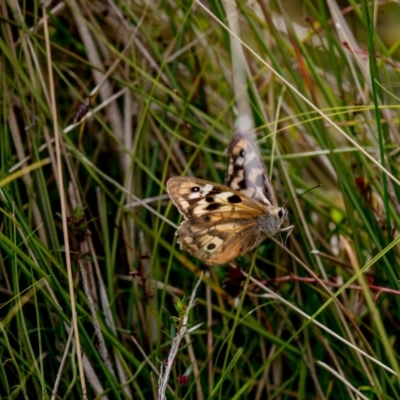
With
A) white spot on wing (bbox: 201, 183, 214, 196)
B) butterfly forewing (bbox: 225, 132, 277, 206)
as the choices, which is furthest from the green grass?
white spot on wing (bbox: 201, 183, 214, 196)

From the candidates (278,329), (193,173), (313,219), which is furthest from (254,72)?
(278,329)

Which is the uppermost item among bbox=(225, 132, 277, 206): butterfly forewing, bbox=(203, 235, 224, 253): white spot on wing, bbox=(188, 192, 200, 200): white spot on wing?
bbox=(188, 192, 200, 200): white spot on wing

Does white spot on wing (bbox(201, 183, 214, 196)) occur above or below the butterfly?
above

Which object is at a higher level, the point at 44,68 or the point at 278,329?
the point at 44,68

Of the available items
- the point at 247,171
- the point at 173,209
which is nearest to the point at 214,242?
the point at 247,171

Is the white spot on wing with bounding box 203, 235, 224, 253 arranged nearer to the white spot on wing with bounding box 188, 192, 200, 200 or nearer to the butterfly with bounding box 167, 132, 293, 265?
the butterfly with bounding box 167, 132, 293, 265

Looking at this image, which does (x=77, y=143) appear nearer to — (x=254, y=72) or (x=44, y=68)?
(x=44, y=68)

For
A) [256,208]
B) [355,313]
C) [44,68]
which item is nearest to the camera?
[256,208]

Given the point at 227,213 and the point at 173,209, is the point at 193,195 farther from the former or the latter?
the point at 173,209
